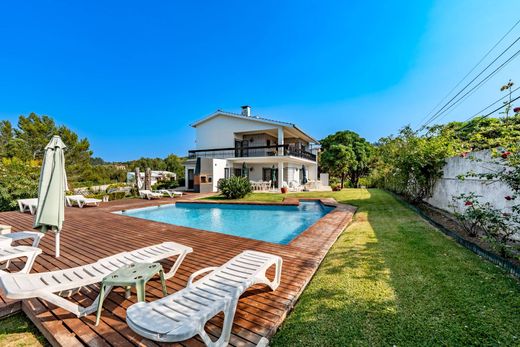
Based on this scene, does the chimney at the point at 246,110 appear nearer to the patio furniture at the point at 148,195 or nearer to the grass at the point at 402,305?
the patio furniture at the point at 148,195

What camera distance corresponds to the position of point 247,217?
37.7ft

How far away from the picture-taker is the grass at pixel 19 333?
2.38m

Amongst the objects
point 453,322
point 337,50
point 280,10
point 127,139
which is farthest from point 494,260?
point 127,139

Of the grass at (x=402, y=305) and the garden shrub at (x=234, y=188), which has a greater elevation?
the garden shrub at (x=234, y=188)

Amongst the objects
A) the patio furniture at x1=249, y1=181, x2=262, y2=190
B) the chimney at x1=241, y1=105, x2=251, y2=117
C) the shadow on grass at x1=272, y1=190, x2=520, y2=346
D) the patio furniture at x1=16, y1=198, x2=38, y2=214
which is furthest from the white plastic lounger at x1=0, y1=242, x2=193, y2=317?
the chimney at x1=241, y1=105, x2=251, y2=117

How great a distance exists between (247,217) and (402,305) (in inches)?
355

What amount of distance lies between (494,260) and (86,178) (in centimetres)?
3409

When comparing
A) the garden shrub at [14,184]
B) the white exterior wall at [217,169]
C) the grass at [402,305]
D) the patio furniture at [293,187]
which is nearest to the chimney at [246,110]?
the white exterior wall at [217,169]

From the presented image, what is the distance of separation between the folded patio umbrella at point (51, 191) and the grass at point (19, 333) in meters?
1.59

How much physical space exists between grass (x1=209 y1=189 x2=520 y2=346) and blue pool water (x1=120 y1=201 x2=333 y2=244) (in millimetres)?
3710

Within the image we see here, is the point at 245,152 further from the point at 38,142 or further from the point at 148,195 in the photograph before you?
the point at 38,142

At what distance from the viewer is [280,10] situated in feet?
45.5

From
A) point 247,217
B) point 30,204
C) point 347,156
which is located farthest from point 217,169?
point 347,156

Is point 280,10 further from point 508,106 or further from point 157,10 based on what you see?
point 508,106
